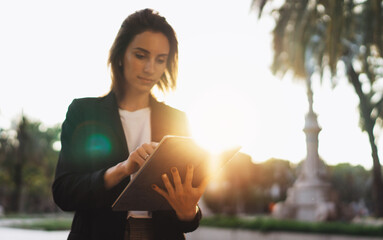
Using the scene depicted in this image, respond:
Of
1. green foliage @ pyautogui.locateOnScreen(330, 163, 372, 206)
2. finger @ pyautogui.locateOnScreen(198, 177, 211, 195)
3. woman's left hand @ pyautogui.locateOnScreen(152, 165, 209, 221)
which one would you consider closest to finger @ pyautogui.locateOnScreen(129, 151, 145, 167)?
woman's left hand @ pyautogui.locateOnScreen(152, 165, 209, 221)

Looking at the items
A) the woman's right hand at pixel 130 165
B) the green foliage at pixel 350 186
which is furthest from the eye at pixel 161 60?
the green foliage at pixel 350 186

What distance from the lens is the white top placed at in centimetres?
189

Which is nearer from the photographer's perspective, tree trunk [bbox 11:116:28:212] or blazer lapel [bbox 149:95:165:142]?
blazer lapel [bbox 149:95:165:142]

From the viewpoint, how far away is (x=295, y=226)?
11.8 meters

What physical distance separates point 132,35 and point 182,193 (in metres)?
0.73

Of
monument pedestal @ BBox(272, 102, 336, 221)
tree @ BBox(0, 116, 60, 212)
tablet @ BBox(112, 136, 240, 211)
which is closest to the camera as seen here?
tablet @ BBox(112, 136, 240, 211)

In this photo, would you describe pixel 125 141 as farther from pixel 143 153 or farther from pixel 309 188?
pixel 309 188

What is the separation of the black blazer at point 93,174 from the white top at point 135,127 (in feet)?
0.32

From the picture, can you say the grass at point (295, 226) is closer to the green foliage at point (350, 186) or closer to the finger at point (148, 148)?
the finger at point (148, 148)

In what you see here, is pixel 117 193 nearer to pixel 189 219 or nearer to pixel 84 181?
pixel 84 181

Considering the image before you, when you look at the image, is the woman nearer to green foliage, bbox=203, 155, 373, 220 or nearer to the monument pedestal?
green foliage, bbox=203, 155, 373, 220

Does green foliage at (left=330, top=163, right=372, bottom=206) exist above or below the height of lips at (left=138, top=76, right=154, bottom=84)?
below

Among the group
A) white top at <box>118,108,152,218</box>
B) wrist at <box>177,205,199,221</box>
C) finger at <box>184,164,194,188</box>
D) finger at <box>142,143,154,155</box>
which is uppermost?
white top at <box>118,108,152,218</box>

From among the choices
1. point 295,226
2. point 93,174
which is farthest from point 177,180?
point 295,226
